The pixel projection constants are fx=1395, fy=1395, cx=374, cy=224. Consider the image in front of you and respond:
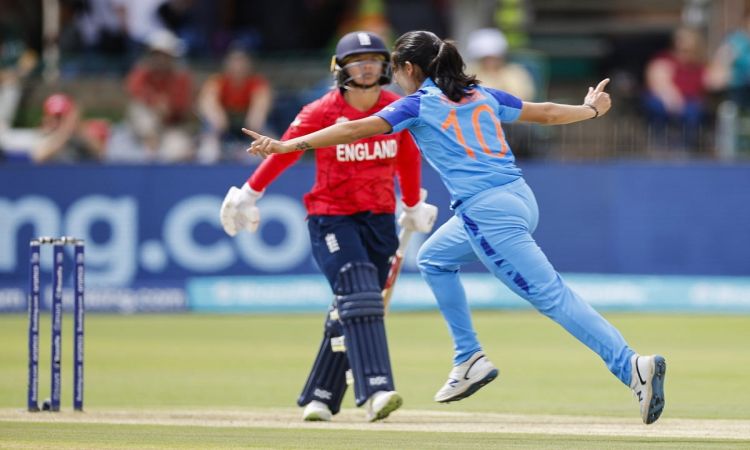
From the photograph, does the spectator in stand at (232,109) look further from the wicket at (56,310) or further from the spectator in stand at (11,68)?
the wicket at (56,310)

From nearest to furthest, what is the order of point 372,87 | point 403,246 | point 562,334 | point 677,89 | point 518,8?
1. point 372,87
2. point 403,246
3. point 562,334
4. point 677,89
5. point 518,8

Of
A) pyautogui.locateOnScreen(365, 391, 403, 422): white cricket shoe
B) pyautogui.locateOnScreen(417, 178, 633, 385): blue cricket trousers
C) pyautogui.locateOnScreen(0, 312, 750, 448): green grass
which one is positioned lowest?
pyautogui.locateOnScreen(0, 312, 750, 448): green grass

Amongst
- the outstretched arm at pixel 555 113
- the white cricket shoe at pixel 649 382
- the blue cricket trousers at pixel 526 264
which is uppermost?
the outstretched arm at pixel 555 113

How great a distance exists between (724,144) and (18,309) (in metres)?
8.70

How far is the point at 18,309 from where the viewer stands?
16438 millimetres

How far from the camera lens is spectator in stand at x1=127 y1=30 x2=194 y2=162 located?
17.4 meters

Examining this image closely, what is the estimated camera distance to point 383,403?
765cm

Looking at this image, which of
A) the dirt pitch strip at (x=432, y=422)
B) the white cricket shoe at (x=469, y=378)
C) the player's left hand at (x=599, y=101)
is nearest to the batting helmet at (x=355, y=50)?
the player's left hand at (x=599, y=101)

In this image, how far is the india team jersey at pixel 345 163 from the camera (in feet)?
26.7

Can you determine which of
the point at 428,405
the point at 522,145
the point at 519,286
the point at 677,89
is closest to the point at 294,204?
the point at 522,145

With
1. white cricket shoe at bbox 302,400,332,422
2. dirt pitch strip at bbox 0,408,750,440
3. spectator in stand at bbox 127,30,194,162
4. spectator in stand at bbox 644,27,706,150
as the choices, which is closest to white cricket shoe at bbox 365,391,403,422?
dirt pitch strip at bbox 0,408,750,440

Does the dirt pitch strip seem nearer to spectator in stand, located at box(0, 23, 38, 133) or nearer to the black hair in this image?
the black hair

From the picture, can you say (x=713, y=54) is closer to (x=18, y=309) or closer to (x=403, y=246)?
(x=18, y=309)

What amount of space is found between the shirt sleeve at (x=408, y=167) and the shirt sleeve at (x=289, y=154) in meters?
0.52
